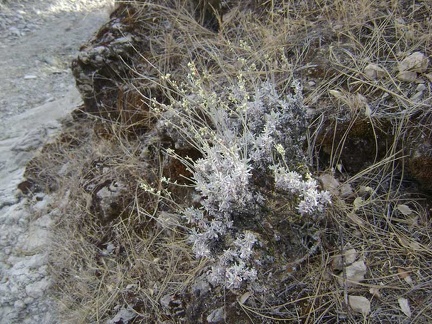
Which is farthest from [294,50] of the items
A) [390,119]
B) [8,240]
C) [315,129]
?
[8,240]

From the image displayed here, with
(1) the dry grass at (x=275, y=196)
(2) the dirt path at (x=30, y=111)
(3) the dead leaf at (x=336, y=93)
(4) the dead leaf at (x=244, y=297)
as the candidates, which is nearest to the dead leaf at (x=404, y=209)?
(1) the dry grass at (x=275, y=196)

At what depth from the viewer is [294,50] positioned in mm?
2680

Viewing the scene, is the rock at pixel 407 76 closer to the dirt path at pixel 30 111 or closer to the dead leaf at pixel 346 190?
the dead leaf at pixel 346 190

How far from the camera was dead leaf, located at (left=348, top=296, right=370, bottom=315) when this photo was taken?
5.75 ft

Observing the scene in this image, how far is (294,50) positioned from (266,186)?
1071 millimetres

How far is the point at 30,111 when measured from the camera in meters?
4.22

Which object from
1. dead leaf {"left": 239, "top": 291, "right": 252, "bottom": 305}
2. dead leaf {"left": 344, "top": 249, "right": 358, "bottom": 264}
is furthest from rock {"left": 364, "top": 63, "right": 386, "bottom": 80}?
dead leaf {"left": 239, "top": 291, "right": 252, "bottom": 305}

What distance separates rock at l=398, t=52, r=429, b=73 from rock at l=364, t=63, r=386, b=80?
0.09m

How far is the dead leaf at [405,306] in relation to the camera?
172 cm

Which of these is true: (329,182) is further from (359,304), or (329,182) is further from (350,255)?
(359,304)

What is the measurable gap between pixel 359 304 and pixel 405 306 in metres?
0.17

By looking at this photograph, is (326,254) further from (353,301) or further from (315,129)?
(315,129)

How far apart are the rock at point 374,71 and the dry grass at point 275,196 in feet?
0.10

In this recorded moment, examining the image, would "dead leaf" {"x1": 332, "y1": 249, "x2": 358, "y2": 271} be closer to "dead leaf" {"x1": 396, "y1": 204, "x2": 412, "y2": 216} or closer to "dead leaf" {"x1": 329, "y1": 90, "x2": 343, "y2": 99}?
"dead leaf" {"x1": 396, "y1": 204, "x2": 412, "y2": 216}
